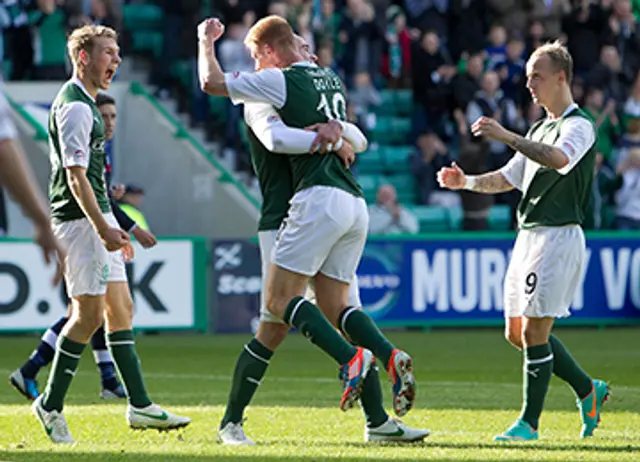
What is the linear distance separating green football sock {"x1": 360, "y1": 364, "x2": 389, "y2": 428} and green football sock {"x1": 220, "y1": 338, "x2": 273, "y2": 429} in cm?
53

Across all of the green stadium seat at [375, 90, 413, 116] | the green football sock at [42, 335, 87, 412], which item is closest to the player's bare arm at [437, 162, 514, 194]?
the green football sock at [42, 335, 87, 412]

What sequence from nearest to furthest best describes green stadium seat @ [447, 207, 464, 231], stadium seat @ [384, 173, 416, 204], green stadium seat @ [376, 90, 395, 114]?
green stadium seat @ [447, 207, 464, 231]
stadium seat @ [384, 173, 416, 204]
green stadium seat @ [376, 90, 395, 114]

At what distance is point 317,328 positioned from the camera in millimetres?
7016

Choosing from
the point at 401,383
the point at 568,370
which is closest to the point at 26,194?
the point at 401,383

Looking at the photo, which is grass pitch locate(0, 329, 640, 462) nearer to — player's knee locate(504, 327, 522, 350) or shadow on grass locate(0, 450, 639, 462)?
shadow on grass locate(0, 450, 639, 462)

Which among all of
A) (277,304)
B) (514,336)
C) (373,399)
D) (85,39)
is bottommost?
(373,399)

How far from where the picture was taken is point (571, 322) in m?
17.7

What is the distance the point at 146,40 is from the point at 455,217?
527cm

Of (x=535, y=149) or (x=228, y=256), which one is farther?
(x=228, y=256)

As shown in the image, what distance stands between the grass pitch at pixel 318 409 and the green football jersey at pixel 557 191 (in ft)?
3.87

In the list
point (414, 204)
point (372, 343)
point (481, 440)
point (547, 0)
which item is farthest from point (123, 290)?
point (547, 0)

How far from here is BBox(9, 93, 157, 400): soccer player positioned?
367 inches

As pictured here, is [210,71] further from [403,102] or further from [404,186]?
[403,102]

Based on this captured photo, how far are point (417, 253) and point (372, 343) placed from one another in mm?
10295
